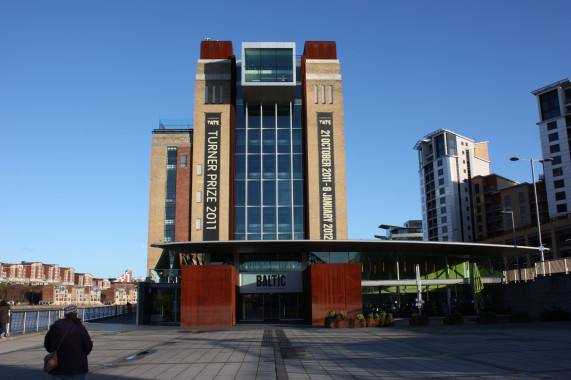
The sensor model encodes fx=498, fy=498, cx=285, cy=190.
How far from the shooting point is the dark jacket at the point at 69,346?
297 inches

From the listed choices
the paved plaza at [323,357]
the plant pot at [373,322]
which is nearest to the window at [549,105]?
the plant pot at [373,322]

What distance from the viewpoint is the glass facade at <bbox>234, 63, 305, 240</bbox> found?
49.4 meters

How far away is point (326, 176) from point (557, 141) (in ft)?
198

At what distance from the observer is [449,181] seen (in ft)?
386

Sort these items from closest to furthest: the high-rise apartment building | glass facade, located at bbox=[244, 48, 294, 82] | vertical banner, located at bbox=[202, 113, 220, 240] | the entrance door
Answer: the entrance door → vertical banner, located at bbox=[202, 113, 220, 240] → the high-rise apartment building → glass facade, located at bbox=[244, 48, 294, 82]

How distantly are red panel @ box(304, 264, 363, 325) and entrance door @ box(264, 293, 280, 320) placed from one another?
9.20 m

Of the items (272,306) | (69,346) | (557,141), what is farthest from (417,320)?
(557,141)

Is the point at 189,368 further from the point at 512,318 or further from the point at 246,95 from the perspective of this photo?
the point at 246,95

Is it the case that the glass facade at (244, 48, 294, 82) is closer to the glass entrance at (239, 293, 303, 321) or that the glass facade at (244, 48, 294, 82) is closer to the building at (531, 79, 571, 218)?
the glass entrance at (239, 293, 303, 321)

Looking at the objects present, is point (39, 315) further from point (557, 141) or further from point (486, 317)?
point (557, 141)

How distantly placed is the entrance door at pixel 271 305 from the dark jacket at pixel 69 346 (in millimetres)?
33998

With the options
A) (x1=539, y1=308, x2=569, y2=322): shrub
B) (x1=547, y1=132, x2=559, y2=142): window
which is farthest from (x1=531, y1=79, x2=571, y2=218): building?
(x1=539, y1=308, x2=569, y2=322): shrub

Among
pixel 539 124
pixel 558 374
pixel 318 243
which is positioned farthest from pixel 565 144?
pixel 558 374

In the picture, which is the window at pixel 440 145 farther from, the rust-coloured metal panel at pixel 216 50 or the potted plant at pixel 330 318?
Answer: the potted plant at pixel 330 318
